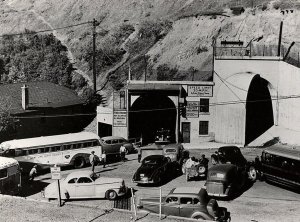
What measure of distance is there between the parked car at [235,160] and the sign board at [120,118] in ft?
42.1

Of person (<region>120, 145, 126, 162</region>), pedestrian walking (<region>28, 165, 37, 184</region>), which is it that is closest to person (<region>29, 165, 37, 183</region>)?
pedestrian walking (<region>28, 165, 37, 184</region>)

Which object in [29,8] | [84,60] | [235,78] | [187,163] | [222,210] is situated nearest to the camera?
[222,210]

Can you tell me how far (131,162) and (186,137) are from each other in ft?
30.9

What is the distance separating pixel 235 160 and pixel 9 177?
12315 millimetres

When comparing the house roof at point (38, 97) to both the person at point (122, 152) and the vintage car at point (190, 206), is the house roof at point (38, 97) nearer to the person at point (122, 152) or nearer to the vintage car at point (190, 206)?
the person at point (122, 152)

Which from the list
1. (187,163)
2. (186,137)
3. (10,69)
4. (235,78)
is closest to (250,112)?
(235,78)

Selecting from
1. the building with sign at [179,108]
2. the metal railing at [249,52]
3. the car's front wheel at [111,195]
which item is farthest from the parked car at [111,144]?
the metal railing at [249,52]

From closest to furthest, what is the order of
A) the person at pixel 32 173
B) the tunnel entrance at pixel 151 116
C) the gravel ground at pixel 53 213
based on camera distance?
the gravel ground at pixel 53 213, the person at pixel 32 173, the tunnel entrance at pixel 151 116

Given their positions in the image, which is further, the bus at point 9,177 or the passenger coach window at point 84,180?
the bus at point 9,177

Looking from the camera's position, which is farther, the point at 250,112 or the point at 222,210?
the point at 250,112

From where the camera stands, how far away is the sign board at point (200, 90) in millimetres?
37375

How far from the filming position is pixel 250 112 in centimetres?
3506

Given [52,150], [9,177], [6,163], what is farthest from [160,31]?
[9,177]

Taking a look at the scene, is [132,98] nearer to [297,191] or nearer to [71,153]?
[71,153]
